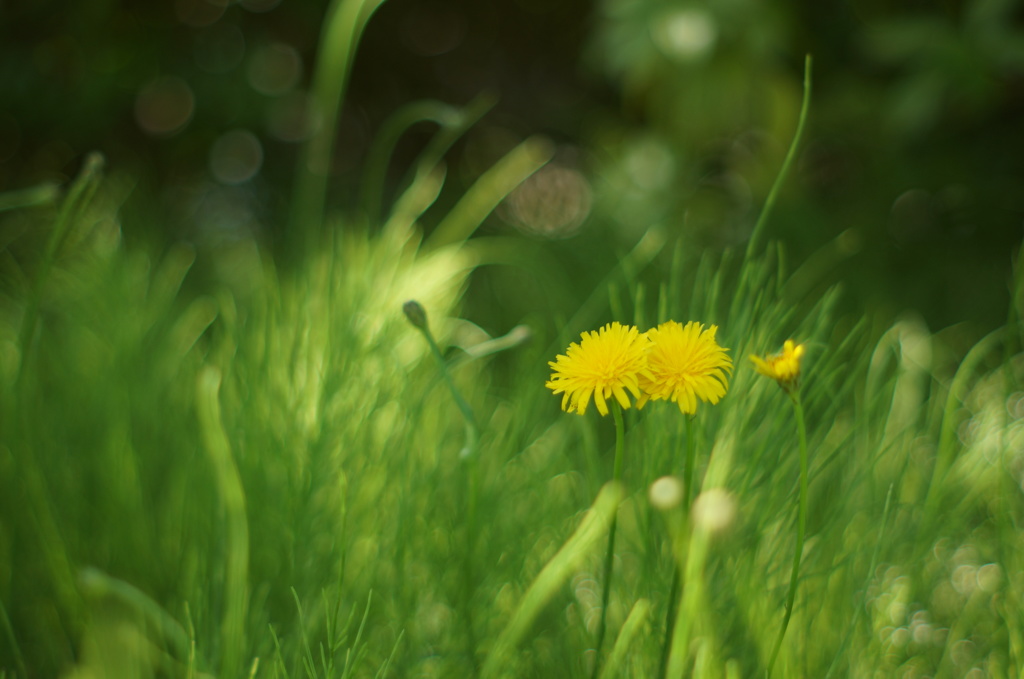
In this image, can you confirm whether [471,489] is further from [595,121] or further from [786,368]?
[595,121]

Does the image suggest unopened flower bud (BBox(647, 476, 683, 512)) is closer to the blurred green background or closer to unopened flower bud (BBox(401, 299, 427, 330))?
unopened flower bud (BBox(401, 299, 427, 330))

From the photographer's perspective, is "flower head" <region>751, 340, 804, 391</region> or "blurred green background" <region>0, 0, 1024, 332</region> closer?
"flower head" <region>751, 340, 804, 391</region>

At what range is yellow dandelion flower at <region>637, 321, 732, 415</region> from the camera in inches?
9.5

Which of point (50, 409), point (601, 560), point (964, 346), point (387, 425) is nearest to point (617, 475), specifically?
point (601, 560)

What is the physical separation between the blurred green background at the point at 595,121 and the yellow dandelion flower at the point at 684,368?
1.27ft

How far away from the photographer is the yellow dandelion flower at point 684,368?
242 mm

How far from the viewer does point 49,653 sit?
0.41 metres

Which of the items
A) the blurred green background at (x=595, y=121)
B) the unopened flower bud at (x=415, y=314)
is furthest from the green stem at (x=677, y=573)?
the blurred green background at (x=595, y=121)

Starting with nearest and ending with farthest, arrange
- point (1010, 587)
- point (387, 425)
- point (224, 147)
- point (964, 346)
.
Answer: point (1010, 587), point (387, 425), point (964, 346), point (224, 147)

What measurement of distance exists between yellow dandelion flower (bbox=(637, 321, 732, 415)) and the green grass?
0.04 metres

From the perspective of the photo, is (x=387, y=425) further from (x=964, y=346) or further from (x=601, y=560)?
(x=964, y=346)

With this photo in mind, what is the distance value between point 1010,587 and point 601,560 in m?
0.20

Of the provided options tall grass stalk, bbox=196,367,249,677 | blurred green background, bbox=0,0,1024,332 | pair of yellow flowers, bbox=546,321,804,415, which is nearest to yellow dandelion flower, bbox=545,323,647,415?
pair of yellow flowers, bbox=546,321,804,415

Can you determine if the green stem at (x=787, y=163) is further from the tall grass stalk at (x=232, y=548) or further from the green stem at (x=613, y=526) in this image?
the tall grass stalk at (x=232, y=548)
